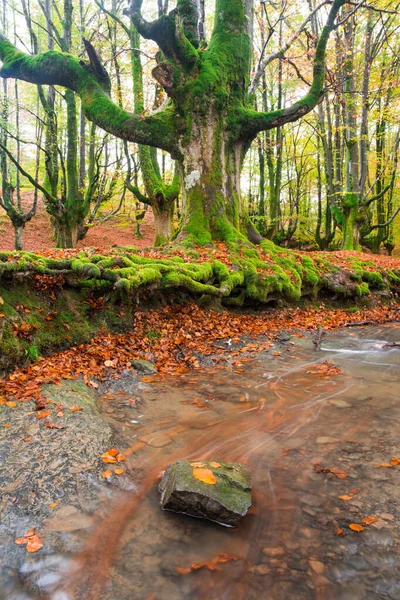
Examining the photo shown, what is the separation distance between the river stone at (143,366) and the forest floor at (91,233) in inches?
513

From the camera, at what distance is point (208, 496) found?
226 centimetres

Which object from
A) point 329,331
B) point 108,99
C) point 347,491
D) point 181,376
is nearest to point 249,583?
point 347,491

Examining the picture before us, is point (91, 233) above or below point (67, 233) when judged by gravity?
above

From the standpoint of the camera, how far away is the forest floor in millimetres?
18703

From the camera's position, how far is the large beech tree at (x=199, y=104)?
8.13 metres

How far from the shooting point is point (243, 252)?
848 cm

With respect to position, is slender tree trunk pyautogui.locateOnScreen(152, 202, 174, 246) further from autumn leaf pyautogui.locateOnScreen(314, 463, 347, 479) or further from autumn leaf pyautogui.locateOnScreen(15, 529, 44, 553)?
autumn leaf pyautogui.locateOnScreen(15, 529, 44, 553)

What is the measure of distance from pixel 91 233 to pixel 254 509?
72.5 ft

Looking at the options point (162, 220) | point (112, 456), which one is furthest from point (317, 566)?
point (162, 220)

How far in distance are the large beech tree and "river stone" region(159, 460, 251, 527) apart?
21.4ft

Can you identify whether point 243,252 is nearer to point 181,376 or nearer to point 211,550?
point 181,376

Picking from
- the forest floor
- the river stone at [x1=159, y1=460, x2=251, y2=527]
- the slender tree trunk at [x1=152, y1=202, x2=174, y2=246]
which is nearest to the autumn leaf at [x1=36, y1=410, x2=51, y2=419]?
the river stone at [x1=159, y1=460, x2=251, y2=527]

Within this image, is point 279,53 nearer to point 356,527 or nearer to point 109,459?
point 109,459

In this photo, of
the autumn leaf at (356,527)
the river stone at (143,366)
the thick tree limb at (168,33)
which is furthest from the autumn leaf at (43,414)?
the thick tree limb at (168,33)
